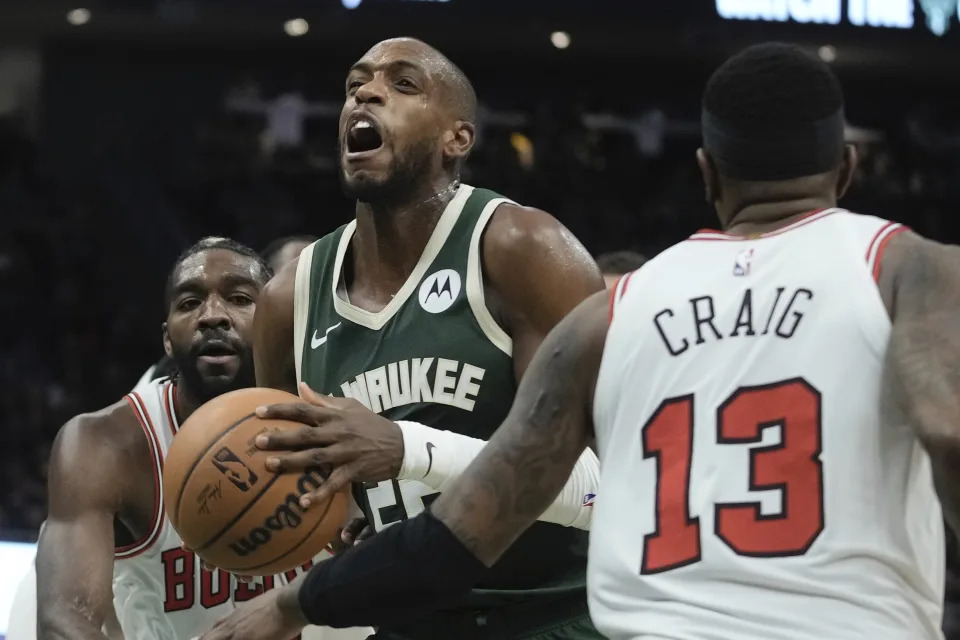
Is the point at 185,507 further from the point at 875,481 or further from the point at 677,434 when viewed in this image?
the point at 875,481

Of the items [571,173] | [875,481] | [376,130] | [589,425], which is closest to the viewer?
[875,481]

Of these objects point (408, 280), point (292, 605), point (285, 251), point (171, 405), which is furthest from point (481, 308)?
point (285, 251)

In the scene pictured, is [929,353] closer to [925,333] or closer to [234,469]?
[925,333]

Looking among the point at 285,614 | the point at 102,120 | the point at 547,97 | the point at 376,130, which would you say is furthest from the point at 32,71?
the point at 285,614

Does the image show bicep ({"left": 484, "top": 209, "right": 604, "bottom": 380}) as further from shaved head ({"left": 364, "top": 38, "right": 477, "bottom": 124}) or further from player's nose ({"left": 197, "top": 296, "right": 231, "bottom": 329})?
player's nose ({"left": 197, "top": 296, "right": 231, "bottom": 329})

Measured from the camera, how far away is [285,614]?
2.78m

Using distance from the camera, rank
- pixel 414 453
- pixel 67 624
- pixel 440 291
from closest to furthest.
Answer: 1. pixel 414 453
2. pixel 440 291
3. pixel 67 624

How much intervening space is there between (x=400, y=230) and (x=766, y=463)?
1.77 metres

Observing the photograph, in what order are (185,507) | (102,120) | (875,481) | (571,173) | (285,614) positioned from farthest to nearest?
(102,120) → (571,173) → (185,507) → (285,614) → (875,481)

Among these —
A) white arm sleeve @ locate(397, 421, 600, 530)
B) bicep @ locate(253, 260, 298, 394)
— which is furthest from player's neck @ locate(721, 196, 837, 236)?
bicep @ locate(253, 260, 298, 394)

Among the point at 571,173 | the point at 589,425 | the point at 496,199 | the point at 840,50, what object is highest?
the point at 840,50

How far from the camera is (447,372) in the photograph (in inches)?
139

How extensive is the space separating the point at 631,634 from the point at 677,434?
1.05 ft

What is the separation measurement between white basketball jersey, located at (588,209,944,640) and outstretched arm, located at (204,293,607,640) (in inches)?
3.6
